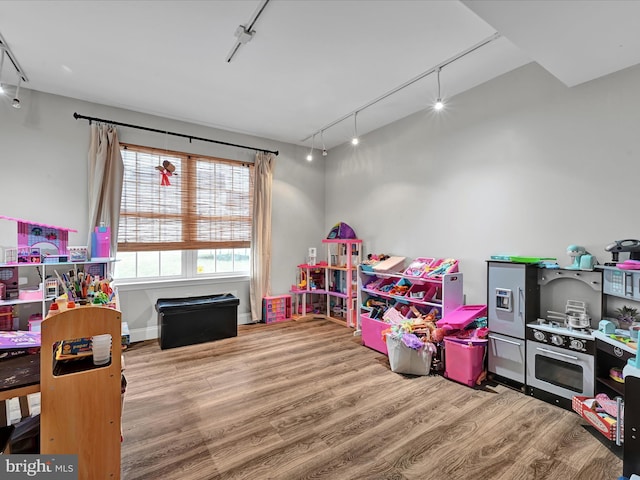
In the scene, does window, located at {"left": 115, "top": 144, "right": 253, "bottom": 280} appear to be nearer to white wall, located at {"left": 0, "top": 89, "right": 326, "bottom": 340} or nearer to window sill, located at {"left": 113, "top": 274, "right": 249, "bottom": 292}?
window sill, located at {"left": 113, "top": 274, "right": 249, "bottom": 292}

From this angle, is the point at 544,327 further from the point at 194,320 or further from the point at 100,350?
the point at 194,320

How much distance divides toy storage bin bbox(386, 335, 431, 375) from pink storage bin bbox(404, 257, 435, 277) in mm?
896

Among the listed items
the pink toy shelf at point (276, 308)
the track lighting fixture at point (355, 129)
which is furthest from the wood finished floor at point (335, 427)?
the track lighting fixture at point (355, 129)

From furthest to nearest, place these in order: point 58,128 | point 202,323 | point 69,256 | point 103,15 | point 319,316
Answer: point 319,316 → point 202,323 → point 58,128 → point 69,256 → point 103,15

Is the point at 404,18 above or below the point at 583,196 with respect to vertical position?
above

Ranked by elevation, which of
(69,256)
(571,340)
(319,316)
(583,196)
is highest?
(583,196)

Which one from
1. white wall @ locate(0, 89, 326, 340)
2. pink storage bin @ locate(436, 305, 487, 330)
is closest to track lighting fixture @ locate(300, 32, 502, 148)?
white wall @ locate(0, 89, 326, 340)

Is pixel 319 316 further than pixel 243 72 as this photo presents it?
Yes

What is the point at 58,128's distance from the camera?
3.48 meters

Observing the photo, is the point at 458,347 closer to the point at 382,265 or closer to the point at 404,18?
the point at 382,265

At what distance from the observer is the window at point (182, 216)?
3.94m

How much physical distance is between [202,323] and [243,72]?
296 centimetres

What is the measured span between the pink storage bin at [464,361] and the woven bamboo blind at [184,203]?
3213 millimetres

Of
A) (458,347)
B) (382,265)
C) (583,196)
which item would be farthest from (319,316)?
(583,196)
